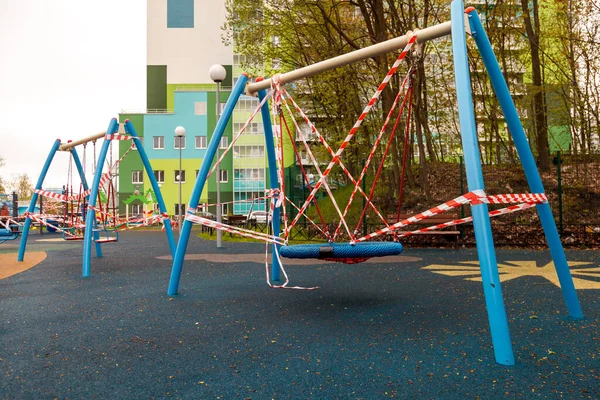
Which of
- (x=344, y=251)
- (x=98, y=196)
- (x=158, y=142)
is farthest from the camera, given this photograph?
(x=158, y=142)

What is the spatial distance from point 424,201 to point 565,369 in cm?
1082

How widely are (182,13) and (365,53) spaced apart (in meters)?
43.9

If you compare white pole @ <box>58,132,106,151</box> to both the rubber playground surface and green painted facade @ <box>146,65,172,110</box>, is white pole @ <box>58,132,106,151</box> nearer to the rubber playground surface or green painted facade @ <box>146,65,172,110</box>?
the rubber playground surface

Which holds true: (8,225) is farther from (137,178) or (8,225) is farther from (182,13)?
(182,13)

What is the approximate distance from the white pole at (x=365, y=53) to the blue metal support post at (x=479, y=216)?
1.37ft

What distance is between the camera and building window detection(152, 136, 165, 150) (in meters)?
41.1

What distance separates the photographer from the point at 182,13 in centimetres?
4388

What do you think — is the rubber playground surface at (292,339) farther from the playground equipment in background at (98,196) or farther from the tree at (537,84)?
the tree at (537,84)

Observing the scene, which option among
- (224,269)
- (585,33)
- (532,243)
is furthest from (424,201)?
(224,269)

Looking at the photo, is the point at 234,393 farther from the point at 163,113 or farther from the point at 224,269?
the point at 163,113

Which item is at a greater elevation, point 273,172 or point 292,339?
point 273,172

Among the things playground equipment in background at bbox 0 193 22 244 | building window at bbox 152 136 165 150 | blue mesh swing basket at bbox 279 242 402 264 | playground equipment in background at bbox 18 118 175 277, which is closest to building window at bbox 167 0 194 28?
building window at bbox 152 136 165 150

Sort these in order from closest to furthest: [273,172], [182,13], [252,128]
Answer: [273,172] → [252,128] → [182,13]

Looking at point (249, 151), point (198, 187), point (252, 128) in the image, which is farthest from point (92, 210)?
point (252, 128)
